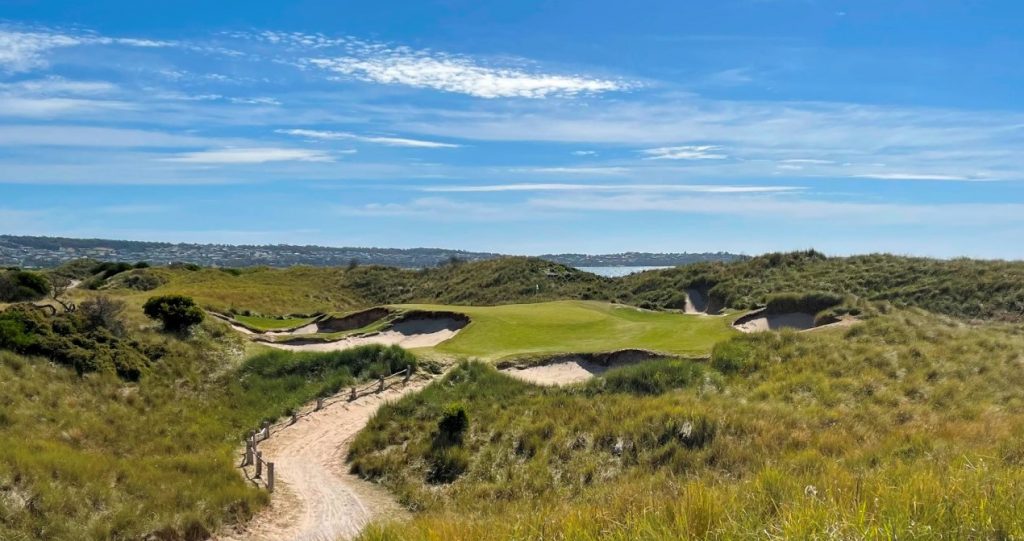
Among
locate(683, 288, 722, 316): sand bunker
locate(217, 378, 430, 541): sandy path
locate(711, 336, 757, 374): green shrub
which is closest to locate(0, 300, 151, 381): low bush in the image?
locate(217, 378, 430, 541): sandy path

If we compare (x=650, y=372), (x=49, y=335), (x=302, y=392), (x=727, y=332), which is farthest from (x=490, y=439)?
(x=49, y=335)

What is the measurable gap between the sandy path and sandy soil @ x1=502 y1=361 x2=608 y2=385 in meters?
3.92

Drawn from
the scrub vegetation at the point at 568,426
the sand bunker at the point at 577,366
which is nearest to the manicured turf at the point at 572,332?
the scrub vegetation at the point at 568,426

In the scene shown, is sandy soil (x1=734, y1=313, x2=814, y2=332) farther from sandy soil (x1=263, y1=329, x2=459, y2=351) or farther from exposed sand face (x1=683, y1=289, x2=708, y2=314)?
exposed sand face (x1=683, y1=289, x2=708, y2=314)

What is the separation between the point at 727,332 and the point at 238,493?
54.6 feet

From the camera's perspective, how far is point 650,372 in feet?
58.4

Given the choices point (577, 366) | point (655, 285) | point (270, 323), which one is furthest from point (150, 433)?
point (655, 285)

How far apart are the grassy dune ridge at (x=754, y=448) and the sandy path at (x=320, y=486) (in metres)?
0.65

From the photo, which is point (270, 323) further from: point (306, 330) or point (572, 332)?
point (572, 332)

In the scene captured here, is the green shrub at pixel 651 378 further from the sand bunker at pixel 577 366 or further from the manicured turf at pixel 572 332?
the manicured turf at pixel 572 332

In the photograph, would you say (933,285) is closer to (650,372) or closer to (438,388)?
(650,372)

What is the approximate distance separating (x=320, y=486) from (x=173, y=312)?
44.8ft

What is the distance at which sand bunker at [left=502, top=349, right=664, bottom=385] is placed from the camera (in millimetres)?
20375

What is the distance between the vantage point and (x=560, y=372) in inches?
816
